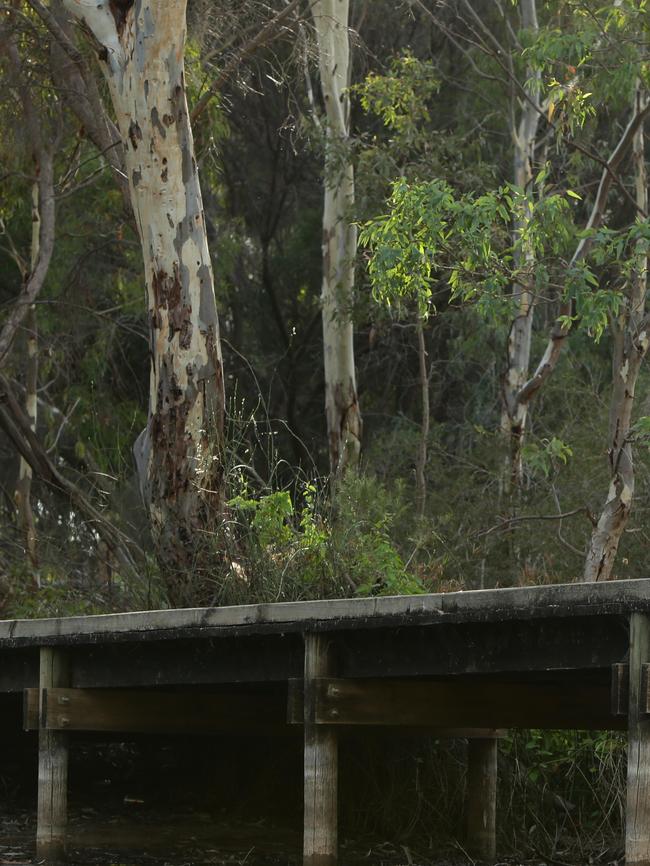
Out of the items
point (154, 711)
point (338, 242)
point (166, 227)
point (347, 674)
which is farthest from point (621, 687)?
point (338, 242)

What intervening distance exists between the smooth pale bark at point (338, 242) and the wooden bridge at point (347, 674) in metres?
8.66

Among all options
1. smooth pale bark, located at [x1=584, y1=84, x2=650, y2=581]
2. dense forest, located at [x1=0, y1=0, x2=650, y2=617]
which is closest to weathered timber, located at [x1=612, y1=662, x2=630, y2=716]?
dense forest, located at [x1=0, y1=0, x2=650, y2=617]

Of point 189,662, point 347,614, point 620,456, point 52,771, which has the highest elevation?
point 620,456

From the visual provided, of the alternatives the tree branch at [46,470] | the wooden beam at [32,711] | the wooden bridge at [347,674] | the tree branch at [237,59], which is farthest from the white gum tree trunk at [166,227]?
the tree branch at [237,59]

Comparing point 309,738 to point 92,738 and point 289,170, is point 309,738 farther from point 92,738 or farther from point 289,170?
point 289,170

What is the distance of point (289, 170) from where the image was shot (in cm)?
2578

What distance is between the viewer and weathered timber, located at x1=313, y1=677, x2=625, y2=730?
7.87 m

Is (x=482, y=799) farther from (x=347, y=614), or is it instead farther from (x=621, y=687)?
(x=621, y=687)

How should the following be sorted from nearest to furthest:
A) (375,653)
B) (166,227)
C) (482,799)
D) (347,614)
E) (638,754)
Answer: (638,754) → (347,614) → (375,653) → (482,799) → (166,227)

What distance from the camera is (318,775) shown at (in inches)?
307

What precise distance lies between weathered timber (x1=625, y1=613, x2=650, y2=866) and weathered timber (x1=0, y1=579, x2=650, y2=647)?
0.13m

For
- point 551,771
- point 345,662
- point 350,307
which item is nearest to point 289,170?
point 350,307

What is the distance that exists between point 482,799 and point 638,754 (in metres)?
4.21

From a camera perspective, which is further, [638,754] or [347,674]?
[347,674]
